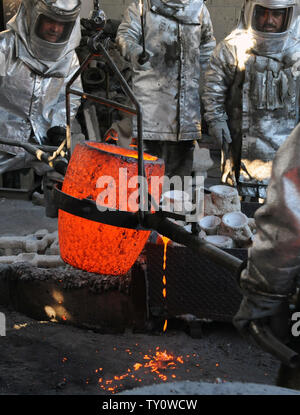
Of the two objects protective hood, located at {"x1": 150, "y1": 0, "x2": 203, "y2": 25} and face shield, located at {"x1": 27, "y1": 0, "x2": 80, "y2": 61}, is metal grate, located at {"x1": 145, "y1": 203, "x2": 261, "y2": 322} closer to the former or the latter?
face shield, located at {"x1": 27, "y1": 0, "x2": 80, "y2": 61}

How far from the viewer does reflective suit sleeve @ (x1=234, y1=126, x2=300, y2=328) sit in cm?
118

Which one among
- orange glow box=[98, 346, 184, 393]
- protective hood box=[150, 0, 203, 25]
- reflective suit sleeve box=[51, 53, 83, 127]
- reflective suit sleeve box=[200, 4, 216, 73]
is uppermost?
protective hood box=[150, 0, 203, 25]

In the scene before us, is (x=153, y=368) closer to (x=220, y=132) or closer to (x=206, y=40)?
(x=220, y=132)

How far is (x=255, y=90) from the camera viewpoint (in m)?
4.54

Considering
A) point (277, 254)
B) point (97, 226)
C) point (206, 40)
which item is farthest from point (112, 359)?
point (206, 40)

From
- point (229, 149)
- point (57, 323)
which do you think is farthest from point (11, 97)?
point (57, 323)

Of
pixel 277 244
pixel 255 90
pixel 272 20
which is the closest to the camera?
pixel 277 244

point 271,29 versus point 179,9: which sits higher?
point 179,9

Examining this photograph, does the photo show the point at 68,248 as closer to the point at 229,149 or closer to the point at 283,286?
the point at 283,286

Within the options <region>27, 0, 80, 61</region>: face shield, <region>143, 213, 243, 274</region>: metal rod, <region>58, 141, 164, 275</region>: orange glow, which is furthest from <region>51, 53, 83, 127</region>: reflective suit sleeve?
<region>143, 213, 243, 274</region>: metal rod

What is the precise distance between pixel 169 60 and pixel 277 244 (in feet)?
13.2

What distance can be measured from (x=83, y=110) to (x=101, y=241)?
18.1 feet

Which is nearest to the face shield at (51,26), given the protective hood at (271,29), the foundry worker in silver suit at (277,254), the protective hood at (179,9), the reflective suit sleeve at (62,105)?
the reflective suit sleeve at (62,105)

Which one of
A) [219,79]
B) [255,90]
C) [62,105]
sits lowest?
[62,105]
